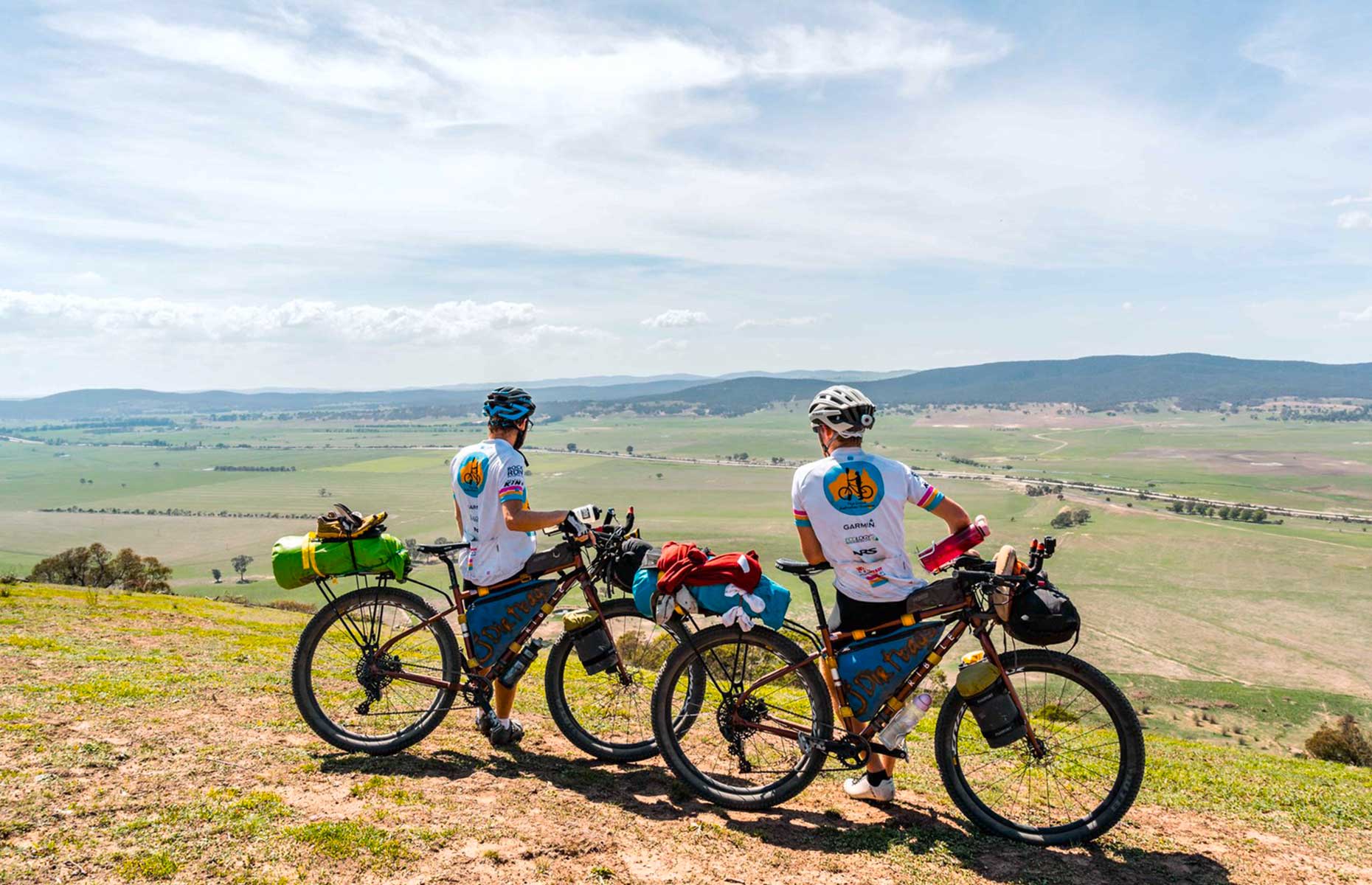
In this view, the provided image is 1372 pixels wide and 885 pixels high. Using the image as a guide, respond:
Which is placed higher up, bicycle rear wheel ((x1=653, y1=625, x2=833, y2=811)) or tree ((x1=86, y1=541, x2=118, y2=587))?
bicycle rear wheel ((x1=653, y1=625, x2=833, y2=811))

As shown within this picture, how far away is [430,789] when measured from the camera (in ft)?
18.1

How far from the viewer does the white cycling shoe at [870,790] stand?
564cm

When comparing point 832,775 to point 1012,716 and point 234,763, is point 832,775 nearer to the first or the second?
point 1012,716

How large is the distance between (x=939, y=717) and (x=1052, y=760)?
1.06 meters

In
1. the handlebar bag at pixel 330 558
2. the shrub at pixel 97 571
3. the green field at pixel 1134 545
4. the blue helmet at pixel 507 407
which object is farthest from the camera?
the green field at pixel 1134 545

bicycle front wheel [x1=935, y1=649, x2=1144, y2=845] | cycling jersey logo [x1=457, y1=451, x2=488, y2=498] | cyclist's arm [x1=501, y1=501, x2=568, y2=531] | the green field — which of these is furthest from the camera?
the green field

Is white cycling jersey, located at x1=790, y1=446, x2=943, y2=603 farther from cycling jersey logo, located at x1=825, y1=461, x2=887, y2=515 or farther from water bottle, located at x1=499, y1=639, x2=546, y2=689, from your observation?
water bottle, located at x1=499, y1=639, x2=546, y2=689

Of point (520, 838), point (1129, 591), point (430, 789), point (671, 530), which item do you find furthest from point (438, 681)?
point (671, 530)

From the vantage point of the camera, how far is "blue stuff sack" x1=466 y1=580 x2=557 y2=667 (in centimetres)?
649

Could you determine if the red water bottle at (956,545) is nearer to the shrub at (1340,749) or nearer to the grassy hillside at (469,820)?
the grassy hillside at (469,820)

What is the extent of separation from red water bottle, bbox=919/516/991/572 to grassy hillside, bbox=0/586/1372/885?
196 cm

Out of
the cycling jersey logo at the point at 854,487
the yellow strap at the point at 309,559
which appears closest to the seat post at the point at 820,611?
the cycling jersey logo at the point at 854,487

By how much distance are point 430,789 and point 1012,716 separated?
14.4 feet

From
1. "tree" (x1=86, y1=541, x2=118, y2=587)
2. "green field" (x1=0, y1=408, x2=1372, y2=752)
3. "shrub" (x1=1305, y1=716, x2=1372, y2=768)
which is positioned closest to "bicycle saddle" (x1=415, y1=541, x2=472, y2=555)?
"shrub" (x1=1305, y1=716, x2=1372, y2=768)
